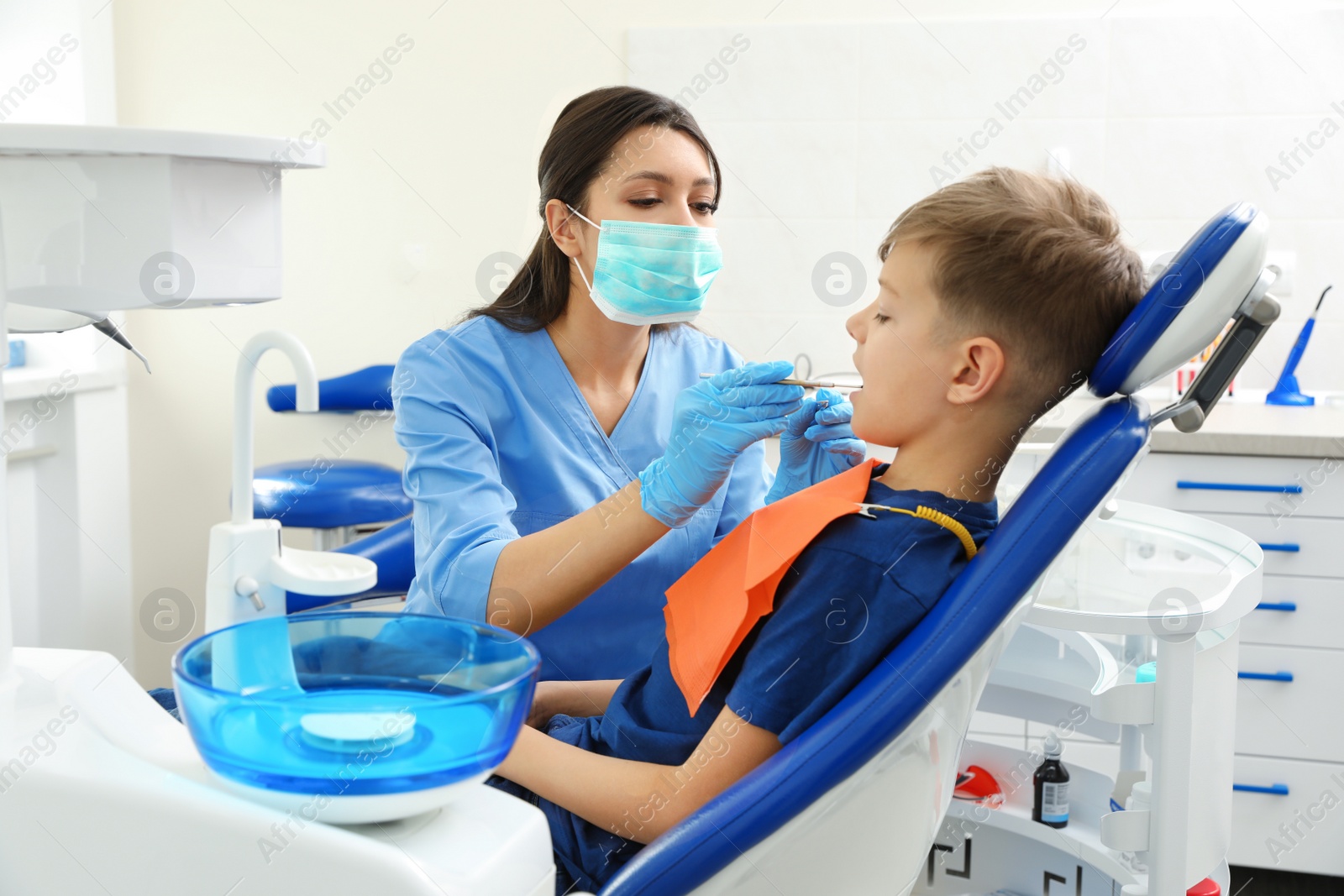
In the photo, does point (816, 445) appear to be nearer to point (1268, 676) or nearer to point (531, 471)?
point (531, 471)

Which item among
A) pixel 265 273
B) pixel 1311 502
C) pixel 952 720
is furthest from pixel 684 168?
pixel 1311 502

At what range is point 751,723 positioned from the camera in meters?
0.97

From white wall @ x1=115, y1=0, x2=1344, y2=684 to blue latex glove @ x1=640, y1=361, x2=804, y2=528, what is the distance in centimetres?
171

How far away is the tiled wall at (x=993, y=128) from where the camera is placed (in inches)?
107

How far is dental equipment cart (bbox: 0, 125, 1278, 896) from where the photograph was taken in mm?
694

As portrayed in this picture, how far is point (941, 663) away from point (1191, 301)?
34 cm

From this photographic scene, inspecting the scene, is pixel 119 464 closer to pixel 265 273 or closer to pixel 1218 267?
pixel 265 273

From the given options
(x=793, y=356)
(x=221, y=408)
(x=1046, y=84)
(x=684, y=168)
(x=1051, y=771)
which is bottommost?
(x=1051, y=771)

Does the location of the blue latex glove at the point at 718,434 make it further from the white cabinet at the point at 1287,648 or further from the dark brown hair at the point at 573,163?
the white cabinet at the point at 1287,648

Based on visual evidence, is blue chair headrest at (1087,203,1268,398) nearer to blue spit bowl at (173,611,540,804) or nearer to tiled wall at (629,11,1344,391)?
blue spit bowl at (173,611,540,804)

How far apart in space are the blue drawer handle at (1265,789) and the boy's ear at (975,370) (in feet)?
5.70

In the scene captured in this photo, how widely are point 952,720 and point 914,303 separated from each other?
1.30ft

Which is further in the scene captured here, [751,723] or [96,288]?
[751,723]

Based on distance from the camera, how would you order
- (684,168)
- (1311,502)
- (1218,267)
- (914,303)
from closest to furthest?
(1218,267) → (914,303) → (684,168) → (1311,502)
